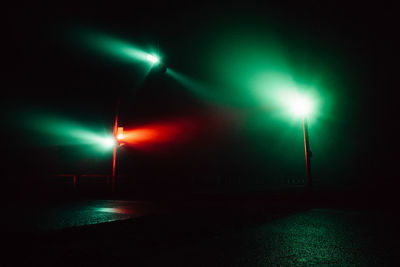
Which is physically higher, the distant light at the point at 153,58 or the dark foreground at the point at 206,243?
the distant light at the point at 153,58

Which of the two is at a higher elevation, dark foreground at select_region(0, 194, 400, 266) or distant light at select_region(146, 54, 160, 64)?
distant light at select_region(146, 54, 160, 64)

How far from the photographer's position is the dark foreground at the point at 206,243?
128 inches

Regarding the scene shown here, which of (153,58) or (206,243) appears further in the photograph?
(153,58)

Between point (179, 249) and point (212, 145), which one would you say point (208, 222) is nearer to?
point (179, 249)

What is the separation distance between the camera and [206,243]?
14.1ft

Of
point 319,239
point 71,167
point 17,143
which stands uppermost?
point 17,143

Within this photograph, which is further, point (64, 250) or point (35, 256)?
point (64, 250)

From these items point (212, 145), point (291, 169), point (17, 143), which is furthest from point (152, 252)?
point (291, 169)

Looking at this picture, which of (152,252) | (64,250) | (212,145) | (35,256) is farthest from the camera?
(212,145)

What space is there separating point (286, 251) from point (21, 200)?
1034 centimetres

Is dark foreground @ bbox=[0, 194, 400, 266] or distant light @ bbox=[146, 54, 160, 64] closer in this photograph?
dark foreground @ bbox=[0, 194, 400, 266]

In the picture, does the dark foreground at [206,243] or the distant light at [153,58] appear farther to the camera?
the distant light at [153,58]

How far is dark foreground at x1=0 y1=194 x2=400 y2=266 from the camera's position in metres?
3.25

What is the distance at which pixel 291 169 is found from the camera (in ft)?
96.4
